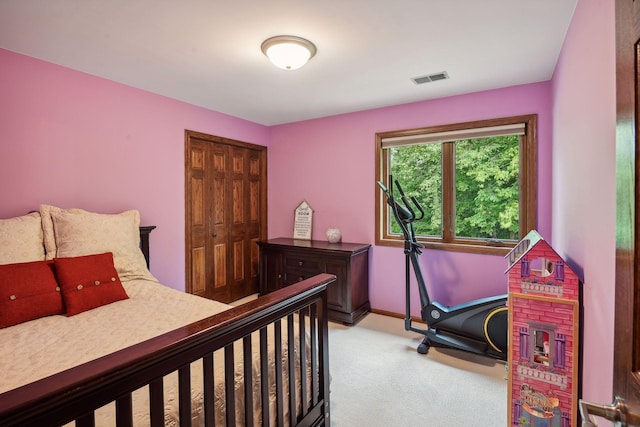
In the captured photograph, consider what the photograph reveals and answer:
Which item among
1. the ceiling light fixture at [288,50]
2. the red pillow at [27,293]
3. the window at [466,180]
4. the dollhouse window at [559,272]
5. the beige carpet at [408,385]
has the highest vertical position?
the ceiling light fixture at [288,50]

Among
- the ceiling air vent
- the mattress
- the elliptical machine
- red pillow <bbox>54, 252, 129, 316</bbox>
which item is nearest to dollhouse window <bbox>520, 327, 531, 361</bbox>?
the elliptical machine

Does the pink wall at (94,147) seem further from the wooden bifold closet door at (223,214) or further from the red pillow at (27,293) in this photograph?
the red pillow at (27,293)

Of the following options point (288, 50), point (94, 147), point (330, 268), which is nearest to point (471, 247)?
point (330, 268)

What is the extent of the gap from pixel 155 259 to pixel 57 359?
1.92 m

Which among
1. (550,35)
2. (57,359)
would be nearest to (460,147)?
(550,35)

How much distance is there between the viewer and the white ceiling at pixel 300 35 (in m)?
1.79

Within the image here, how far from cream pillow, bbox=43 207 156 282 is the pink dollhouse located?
8.67 ft

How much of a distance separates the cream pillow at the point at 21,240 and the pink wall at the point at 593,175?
3.08 metres

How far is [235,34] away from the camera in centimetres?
205

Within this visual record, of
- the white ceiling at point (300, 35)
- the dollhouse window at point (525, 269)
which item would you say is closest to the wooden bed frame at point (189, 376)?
the dollhouse window at point (525, 269)

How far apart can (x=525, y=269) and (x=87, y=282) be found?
8.74 feet

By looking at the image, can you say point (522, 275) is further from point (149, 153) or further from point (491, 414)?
point (149, 153)

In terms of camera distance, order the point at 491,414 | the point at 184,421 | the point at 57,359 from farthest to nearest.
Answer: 1. the point at 491,414
2. the point at 57,359
3. the point at 184,421

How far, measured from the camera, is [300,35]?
2.08 meters
